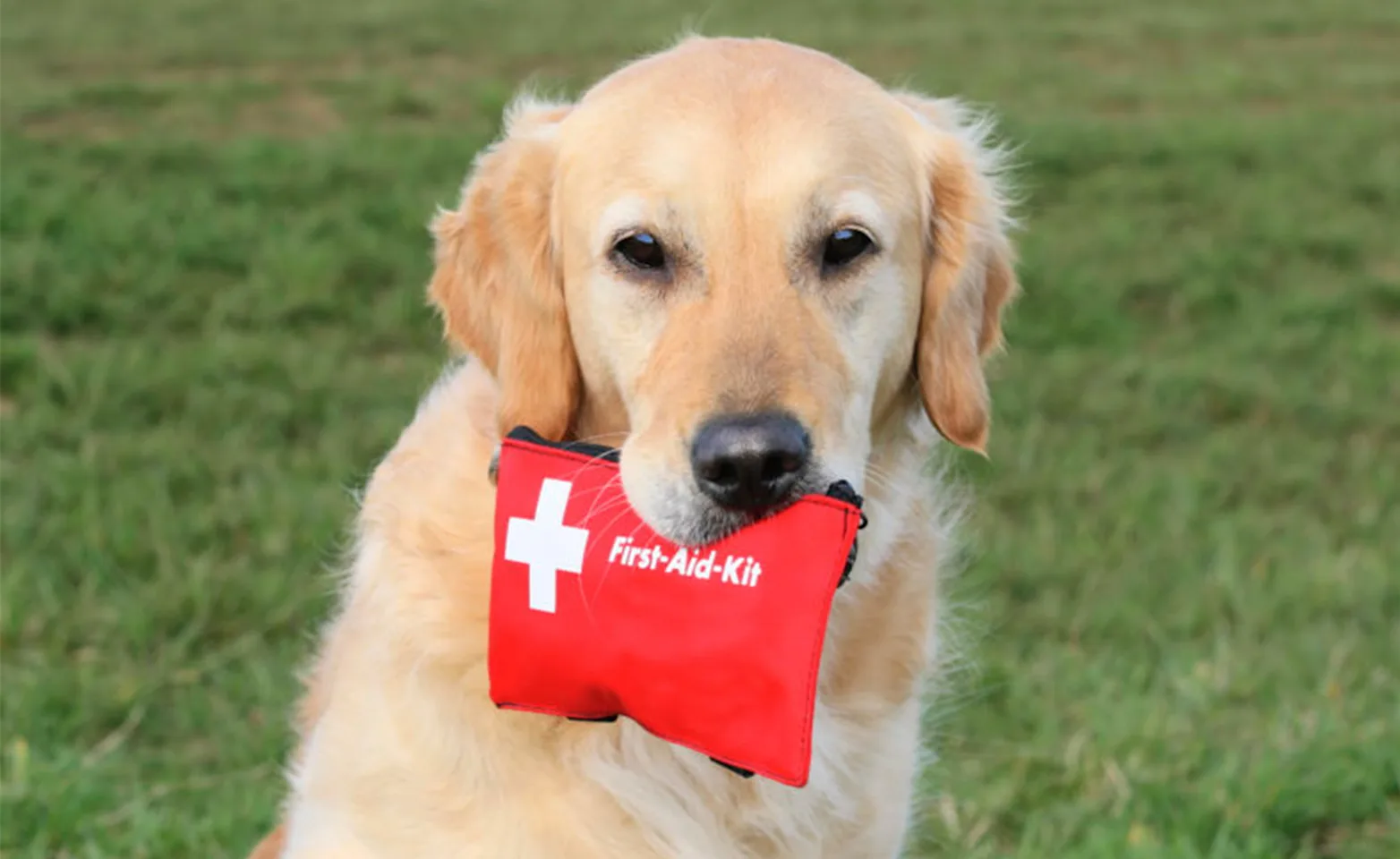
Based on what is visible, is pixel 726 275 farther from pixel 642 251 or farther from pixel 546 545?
pixel 546 545

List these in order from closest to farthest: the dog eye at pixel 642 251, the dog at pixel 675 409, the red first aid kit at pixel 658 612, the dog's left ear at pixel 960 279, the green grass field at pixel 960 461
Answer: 1. the red first aid kit at pixel 658 612
2. the dog at pixel 675 409
3. the dog eye at pixel 642 251
4. the dog's left ear at pixel 960 279
5. the green grass field at pixel 960 461

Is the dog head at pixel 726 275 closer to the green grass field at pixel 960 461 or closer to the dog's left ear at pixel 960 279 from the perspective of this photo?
the dog's left ear at pixel 960 279

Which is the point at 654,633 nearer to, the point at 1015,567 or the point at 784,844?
the point at 784,844

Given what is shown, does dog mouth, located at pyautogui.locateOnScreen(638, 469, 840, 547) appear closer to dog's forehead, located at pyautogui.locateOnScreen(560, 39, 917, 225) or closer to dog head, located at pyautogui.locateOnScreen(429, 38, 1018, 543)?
dog head, located at pyautogui.locateOnScreen(429, 38, 1018, 543)

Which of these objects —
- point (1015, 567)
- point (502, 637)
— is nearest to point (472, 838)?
point (502, 637)

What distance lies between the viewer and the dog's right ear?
3.08 m

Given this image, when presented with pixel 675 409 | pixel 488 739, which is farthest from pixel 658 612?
pixel 488 739

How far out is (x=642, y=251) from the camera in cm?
299

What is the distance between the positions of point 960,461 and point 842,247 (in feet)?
11.9

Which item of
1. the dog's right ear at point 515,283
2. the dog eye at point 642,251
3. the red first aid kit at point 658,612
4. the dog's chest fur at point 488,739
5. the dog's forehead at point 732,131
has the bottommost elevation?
the dog's chest fur at point 488,739

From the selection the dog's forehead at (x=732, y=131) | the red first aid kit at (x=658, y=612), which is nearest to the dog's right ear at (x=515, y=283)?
the dog's forehead at (x=732, y=131)

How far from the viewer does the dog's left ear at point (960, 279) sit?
322 cm

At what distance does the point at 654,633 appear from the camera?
8.44ft

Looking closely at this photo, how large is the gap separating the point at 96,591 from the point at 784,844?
124 inches
